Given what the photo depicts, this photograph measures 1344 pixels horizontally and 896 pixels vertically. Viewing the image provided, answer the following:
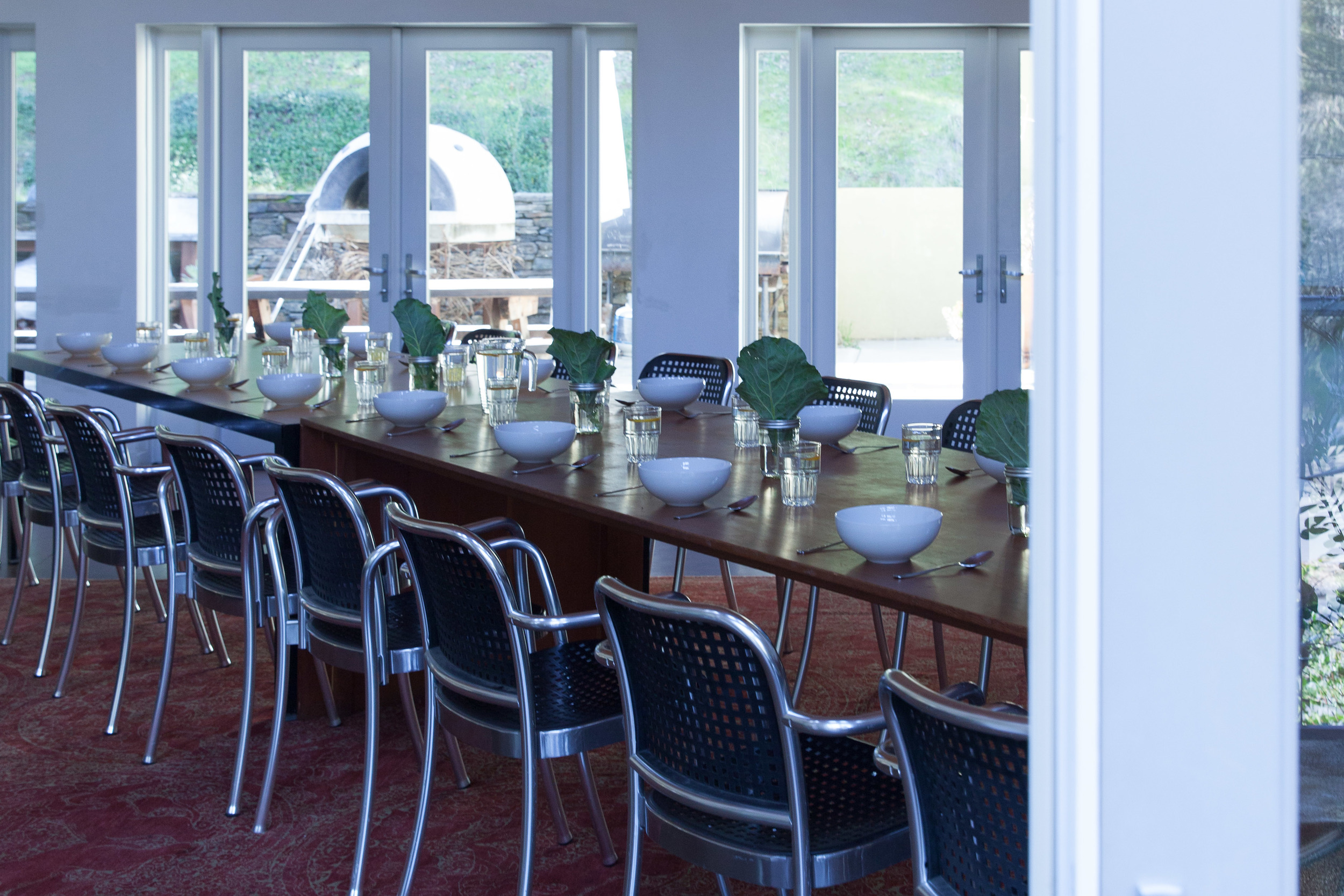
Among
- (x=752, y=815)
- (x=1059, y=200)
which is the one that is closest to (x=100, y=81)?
(x=752, y=815)

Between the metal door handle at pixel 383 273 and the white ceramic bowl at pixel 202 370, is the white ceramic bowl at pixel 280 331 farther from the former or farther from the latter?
the metal door handle at pixel 383 273

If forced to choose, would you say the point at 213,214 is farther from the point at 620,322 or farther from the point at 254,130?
the point at 620,322

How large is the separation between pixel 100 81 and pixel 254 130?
835 millimetres

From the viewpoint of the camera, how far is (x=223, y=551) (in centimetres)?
295

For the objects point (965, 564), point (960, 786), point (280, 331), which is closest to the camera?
point (960, 786)

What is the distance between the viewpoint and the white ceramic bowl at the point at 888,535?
1886 millimetres

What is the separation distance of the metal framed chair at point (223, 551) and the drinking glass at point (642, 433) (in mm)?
731

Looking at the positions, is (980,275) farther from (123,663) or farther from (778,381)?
(123,663)

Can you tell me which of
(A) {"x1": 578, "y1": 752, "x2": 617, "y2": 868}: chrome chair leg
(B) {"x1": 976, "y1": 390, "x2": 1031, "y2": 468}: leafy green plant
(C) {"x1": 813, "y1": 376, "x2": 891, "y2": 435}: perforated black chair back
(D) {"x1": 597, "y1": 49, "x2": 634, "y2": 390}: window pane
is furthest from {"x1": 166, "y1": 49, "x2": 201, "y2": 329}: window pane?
(B) {"x1": 976, "y1": 390, "x2": 1031, "y2": 468}: leafy green plant

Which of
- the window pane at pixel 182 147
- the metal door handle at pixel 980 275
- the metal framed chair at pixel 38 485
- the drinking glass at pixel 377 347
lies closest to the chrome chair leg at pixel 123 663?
the metal framed chair at pixel 38 485

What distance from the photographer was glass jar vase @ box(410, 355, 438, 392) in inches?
151

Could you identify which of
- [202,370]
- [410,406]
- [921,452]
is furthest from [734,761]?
[202,370]

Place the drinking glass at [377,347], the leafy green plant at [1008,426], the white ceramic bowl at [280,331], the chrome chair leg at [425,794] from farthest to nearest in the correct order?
1. the white ceramic bowl at [280,331]
2. the drinking glass at [377,347]
3. the chrome chair leg at [425,794]
4. the leafy green plant at [1008,426]

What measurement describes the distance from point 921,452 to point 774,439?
12.3 inches
